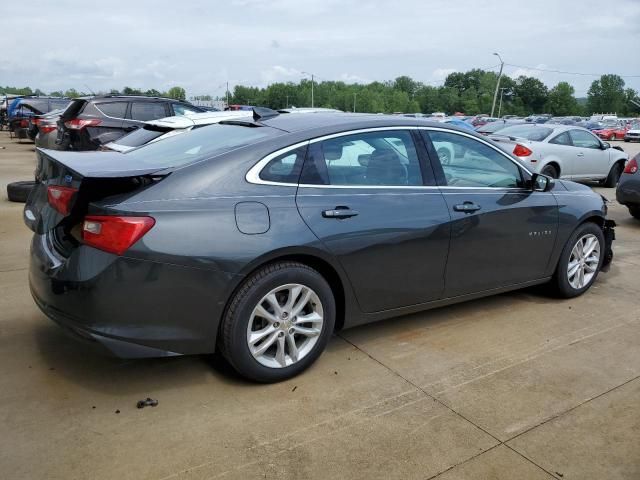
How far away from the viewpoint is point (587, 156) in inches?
486

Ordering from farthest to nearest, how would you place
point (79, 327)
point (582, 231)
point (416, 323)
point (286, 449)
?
point (582, 231), point (416, 323), point (79, 327), point (286, 449)

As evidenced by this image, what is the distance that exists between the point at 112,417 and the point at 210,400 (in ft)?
1.69

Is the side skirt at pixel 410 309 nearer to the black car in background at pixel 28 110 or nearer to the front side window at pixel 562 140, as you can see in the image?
the front side window at pixel 562 140

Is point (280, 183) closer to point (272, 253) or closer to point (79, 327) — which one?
point (272, 253)

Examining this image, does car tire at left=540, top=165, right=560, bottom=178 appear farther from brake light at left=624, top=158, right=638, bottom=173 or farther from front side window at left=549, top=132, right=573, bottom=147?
brake light at left=624, top=158, right=638, bottom=173

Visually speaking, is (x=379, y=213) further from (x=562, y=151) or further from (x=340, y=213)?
(x=562, y=151)

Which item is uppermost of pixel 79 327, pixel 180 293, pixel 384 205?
pixel 384 205

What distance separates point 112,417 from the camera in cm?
293

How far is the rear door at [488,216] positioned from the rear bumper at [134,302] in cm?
182

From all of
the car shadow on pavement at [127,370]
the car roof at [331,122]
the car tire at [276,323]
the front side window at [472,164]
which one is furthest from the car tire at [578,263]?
the car shadow on pavement at [127,370]

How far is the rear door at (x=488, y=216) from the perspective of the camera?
13.2ft

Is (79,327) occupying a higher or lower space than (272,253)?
lower

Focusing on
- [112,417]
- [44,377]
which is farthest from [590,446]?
[44,377]

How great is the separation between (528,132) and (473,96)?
422 ft
